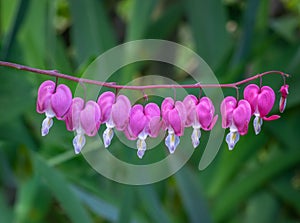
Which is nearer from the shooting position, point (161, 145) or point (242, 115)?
point (242, 115)

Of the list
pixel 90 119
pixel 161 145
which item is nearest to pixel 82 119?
pixel 90 119

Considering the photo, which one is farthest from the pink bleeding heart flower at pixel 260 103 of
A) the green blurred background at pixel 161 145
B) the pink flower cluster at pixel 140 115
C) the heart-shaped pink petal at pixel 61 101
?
the green blurred background at pixel 161 145

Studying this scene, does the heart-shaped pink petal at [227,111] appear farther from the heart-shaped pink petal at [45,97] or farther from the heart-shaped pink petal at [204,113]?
the heart-shaped pink petal at [45,97]

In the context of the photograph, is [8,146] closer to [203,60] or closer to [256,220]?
[203,60]

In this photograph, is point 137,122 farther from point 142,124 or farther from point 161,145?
point 161,145

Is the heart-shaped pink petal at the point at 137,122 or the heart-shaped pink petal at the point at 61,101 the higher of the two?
the heart-shaped pink petal at the point at 61,101

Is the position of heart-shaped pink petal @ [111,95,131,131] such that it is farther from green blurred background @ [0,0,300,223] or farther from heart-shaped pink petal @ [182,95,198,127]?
green blurred background @ [0,0,300,223]

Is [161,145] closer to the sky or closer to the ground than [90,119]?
closer to the ground
